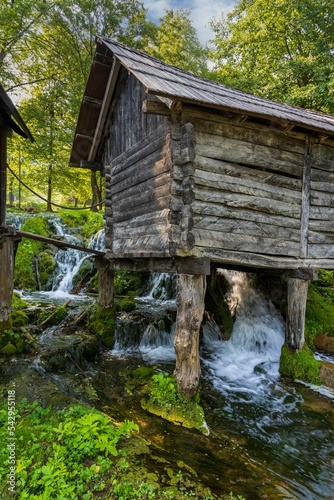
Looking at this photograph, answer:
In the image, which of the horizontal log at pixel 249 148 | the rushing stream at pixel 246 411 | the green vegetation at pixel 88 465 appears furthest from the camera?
the horizontal log at pixel 249 148

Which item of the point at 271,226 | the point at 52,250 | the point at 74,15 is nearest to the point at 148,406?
the point at 271,226

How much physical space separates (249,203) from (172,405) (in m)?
3.86

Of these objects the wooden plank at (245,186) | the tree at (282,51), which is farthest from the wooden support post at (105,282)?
the tree at (282,51)

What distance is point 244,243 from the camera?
5.82 meters

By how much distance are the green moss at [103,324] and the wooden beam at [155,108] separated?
5.66 metres

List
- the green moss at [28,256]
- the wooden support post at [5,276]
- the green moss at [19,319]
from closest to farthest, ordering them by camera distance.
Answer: the wooden support post at [5,276] < the green moss at [19,319] < the green moss at [28,256]

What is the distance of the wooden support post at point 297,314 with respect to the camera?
284 inches

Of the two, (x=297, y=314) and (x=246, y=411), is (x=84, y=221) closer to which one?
(x=297, y=314)

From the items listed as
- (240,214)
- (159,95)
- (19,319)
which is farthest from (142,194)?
(19,319)

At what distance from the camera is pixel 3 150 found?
24.5 feet

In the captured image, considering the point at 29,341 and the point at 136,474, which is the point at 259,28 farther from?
the point at 136,474

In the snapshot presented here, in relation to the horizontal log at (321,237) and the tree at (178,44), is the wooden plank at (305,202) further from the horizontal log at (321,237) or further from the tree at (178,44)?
the tree at (178,44)

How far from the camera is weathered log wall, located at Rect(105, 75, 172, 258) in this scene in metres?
5.57

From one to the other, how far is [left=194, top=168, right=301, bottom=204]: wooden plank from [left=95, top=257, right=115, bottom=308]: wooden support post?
496 centimetres
